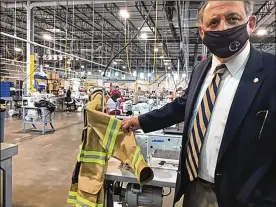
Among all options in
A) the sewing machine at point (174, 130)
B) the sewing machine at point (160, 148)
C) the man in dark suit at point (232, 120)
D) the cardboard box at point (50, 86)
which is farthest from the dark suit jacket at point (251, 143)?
the cardboard box at point (50, 86)

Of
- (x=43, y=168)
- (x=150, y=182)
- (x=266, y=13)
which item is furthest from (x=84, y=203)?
(x=43, y=168)

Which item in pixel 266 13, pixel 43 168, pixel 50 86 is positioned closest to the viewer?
pixel 266 13

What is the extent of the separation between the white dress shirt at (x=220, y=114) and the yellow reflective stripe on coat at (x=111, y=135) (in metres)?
0.54

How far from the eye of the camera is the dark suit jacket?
94 cm

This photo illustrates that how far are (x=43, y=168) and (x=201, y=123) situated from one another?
3.70 meters

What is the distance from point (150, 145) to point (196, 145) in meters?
0.82

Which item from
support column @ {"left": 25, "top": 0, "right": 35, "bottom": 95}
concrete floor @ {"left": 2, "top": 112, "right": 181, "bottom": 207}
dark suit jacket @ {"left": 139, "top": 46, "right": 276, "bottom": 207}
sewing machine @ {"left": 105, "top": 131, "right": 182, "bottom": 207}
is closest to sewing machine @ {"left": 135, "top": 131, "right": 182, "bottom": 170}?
sewing machine @ {"left": 105, "top": 131, "right": 182, "bottom": 207}

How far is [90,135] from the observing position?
1.53m

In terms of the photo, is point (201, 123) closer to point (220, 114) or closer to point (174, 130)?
point (220, 114)

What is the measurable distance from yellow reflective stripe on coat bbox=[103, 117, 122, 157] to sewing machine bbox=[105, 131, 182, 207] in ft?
0.65

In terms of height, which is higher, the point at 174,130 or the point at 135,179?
the point at 174,130

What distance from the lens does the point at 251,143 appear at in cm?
96

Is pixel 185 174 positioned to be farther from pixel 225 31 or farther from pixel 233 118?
pixel 225 31

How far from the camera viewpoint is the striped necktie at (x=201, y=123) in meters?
1.13
